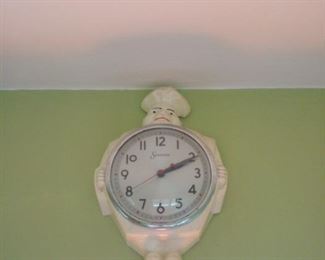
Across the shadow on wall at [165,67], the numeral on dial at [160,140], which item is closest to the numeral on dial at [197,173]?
the numeral on dial at [160,140]

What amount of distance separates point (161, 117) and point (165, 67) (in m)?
0.12

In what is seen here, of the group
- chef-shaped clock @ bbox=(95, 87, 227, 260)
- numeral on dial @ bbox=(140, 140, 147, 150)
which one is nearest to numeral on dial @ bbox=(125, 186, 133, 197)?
chef-shaped clock @ bbox=(95, 87, 227, 260)

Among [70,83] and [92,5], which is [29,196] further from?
[92,5]

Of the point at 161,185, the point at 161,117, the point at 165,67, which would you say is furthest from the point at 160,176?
the point at 165,67

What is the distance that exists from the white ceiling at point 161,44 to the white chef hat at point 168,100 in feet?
0.13

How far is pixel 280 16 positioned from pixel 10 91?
727 mm

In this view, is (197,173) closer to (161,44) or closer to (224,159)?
(224,159)

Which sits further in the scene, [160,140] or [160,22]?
[160,140]

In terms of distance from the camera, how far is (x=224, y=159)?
4.31ft

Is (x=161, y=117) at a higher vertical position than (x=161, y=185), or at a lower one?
higher

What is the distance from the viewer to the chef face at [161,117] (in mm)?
1277

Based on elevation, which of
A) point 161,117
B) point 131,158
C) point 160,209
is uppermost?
point 161,117

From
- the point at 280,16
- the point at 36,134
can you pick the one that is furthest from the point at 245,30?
the point at 36,134

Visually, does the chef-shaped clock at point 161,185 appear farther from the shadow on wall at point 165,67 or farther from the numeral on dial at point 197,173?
the shadow on wall at point 165,67
